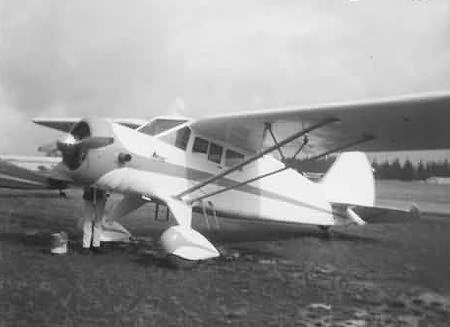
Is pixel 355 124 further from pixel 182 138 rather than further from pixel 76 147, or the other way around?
pixel 76 147

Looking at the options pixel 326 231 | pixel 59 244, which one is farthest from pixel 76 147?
pixel 326 231

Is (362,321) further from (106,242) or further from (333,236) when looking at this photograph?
(333,236)

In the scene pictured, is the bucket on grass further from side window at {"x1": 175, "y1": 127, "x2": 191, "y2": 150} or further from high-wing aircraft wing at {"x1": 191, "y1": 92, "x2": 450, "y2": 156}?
high-wing aircraft wing at {"x1": 191, "y1": 92, "x2": 450, "y2": 156}

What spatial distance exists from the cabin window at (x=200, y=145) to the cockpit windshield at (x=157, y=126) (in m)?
0.42

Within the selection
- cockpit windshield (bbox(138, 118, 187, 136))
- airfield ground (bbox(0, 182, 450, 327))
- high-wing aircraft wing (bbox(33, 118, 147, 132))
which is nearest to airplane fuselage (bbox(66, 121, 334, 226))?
cockpit windshield (bbox(138, 118, 187, 136))

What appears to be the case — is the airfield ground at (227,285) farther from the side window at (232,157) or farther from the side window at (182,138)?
the side window at (182,138)

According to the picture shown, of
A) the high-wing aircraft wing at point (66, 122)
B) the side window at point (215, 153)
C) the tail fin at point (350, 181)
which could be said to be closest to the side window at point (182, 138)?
the side window at point (215, 153)

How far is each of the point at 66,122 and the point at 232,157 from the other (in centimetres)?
396

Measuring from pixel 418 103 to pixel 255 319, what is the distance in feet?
10.3

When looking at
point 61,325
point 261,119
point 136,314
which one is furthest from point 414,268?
point 61,325

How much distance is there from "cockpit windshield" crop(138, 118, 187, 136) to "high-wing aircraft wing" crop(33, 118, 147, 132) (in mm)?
2339

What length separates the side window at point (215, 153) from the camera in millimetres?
7023

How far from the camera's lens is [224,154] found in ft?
23.7

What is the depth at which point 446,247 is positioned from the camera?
8.68 metres
